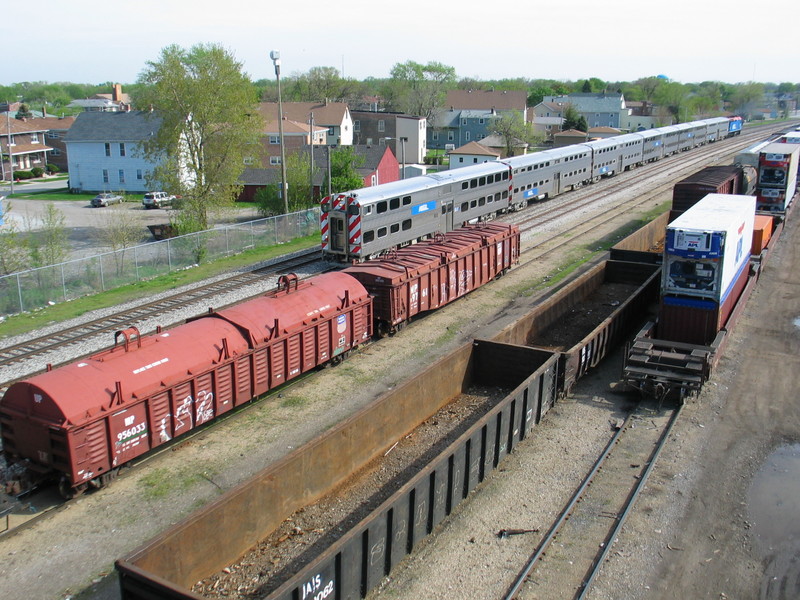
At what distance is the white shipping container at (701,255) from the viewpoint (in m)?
19.4

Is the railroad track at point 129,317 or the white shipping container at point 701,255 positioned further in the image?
the railroad track at point 129,317

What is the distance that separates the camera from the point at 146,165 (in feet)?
231

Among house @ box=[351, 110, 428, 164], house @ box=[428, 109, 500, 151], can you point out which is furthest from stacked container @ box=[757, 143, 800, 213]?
house @ box=[428, 109, 500, 151]

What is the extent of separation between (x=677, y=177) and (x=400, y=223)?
42942mm

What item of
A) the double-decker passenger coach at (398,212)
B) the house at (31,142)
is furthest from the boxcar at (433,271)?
the house at (31,142)

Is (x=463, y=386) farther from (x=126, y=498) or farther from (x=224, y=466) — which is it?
(x=126, y=498)

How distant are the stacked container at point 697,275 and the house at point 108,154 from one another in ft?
199

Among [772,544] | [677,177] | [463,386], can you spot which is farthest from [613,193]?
[772,544]

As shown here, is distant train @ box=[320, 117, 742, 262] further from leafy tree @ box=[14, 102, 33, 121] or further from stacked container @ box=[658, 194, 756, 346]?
leafy tree @ box=[14, 102, 33, 121]

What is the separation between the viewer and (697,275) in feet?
65.7

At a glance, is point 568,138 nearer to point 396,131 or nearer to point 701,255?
point 396,131

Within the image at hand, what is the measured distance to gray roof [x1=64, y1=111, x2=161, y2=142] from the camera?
70.0 metres

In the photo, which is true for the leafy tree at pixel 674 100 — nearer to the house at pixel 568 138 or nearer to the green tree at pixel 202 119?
the house at pixel 568 138

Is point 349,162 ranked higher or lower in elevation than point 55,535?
higher
